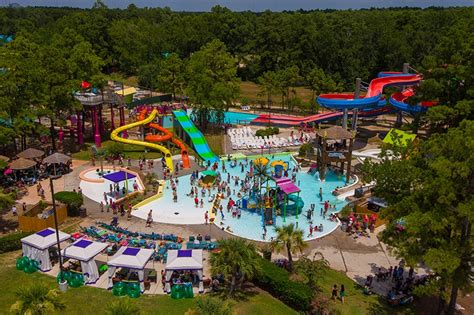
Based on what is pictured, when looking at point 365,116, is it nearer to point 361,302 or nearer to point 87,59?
point 87,59

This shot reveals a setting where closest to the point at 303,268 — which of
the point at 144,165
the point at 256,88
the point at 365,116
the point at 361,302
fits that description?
the point at 361,302

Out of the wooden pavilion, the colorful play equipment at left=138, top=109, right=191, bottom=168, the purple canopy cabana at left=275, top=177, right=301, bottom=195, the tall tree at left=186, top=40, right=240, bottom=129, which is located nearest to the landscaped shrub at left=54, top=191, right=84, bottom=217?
the colorful play equipment at left=138, top=109, right=191, bottom=168

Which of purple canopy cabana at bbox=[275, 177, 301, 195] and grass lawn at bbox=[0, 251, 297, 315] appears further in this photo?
purple canopy cabana at bbox=[275, 177, 301, 195]

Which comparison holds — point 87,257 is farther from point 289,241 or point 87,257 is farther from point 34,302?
point 289,241

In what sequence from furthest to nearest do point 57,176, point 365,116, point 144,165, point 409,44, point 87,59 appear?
point 409,44 → point 365,116 → point 87,59 → point 144,165 → point 57,176

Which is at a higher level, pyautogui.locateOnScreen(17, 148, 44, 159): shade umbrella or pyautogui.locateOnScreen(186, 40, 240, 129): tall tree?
pyautogui.locateOnScreen(186, 40, 240, 129): tall tree

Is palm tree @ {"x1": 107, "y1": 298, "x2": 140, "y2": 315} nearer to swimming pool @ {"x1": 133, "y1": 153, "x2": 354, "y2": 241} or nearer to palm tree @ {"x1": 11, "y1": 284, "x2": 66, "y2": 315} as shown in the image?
palm tree @ {"x1": 11, "y1": 284, "x2": 66, "y2": 315}

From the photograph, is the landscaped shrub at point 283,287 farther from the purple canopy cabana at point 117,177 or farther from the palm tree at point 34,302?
the purple canopy cabana at point 117,177
